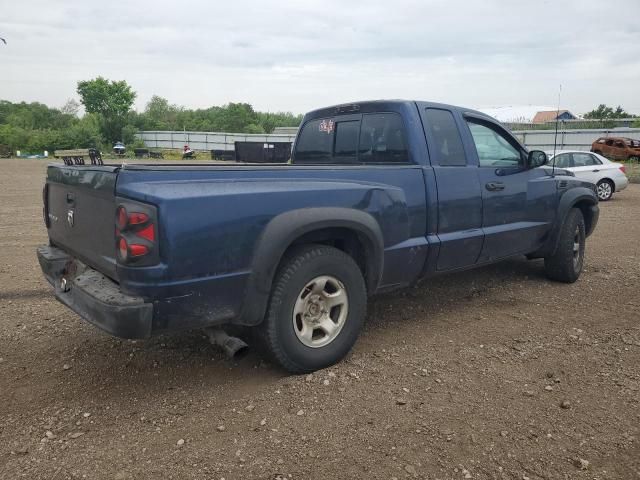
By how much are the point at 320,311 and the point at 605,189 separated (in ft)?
46.4

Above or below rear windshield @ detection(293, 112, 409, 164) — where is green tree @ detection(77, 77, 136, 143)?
above

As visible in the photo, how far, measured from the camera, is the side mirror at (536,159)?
203 inches

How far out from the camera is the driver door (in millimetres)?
4699

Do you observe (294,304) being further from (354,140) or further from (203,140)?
(203,140)

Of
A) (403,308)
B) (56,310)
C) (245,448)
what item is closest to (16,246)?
(56,310)

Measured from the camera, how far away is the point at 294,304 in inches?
130

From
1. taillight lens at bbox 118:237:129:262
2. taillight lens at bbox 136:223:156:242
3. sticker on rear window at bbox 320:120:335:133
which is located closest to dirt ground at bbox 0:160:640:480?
taillight lens at bbox 118:237:129:262

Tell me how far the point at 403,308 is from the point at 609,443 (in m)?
2.34

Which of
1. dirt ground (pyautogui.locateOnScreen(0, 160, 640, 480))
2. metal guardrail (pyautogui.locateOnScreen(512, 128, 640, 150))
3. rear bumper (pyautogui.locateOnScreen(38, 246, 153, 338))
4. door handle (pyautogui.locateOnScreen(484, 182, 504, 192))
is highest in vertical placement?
metal guardrail (pyautogui.locateOnScreen(512, 128, 640, 150))

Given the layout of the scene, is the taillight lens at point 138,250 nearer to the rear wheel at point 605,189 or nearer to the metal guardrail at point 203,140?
the rear wheel at point 605,189

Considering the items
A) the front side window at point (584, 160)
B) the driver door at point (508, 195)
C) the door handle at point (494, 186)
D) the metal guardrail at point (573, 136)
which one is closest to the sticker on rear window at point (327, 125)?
the driver door at point (508, 195)

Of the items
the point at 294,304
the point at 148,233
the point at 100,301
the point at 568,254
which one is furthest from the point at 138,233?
the point at 568,254

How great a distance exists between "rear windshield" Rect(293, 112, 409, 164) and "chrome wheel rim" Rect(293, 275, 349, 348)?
1306 millimetres

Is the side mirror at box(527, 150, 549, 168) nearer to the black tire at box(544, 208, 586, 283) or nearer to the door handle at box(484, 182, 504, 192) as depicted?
the door handle at box(484, 182, 504, 192)
